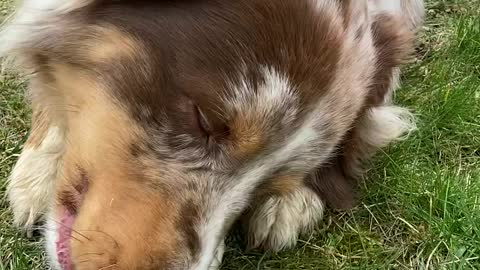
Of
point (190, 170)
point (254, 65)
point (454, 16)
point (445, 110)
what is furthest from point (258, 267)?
point (454, 16)

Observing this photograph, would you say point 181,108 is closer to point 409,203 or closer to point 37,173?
point 37,173

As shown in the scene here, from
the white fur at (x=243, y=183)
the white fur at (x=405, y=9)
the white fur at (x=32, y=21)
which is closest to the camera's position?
the white fur at (x=243, y=183)

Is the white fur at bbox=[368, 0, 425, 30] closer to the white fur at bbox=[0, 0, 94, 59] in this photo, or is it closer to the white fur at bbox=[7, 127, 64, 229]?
the white fur at bbox=[0, 0, 94, 59]

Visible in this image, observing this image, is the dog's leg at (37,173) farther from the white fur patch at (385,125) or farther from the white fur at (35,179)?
the white fur patch at (385,125)

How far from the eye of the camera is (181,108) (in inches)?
111

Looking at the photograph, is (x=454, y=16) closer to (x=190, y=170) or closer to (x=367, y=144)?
(x=367, y=144)

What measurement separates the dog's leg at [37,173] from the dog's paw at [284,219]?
0.86m

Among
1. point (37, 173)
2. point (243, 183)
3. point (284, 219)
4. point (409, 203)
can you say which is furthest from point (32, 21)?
point (409, 203)

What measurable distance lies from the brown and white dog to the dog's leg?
27 cm

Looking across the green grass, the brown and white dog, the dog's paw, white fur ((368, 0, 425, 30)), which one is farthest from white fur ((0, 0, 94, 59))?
white fur ((368, 0, 425, 30))

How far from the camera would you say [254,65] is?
112 inches

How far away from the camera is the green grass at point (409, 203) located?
340cm

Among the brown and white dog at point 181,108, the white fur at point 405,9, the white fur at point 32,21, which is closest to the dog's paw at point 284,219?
the brown and white dog at point 181,108

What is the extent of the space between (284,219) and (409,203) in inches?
22.0
